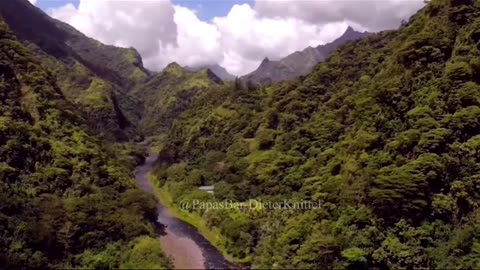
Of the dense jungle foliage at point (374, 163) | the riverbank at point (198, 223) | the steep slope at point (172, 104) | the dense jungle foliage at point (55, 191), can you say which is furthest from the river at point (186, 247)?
the steep slope at point (172, 104)

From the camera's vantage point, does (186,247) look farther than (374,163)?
Yes

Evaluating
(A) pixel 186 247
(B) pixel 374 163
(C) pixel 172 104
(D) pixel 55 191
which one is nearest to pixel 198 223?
(A) pixel 186 247

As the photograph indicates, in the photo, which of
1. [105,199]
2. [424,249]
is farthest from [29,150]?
[424,249]

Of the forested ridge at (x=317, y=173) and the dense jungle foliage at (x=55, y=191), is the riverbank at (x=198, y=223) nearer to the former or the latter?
the forested ridge at (x=317, y=173)

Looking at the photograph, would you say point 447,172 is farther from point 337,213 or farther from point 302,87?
point 302,87

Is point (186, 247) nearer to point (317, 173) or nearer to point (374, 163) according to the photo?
point (317, 173)

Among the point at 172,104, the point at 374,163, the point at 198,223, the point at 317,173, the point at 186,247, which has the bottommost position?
the point at 186,247
